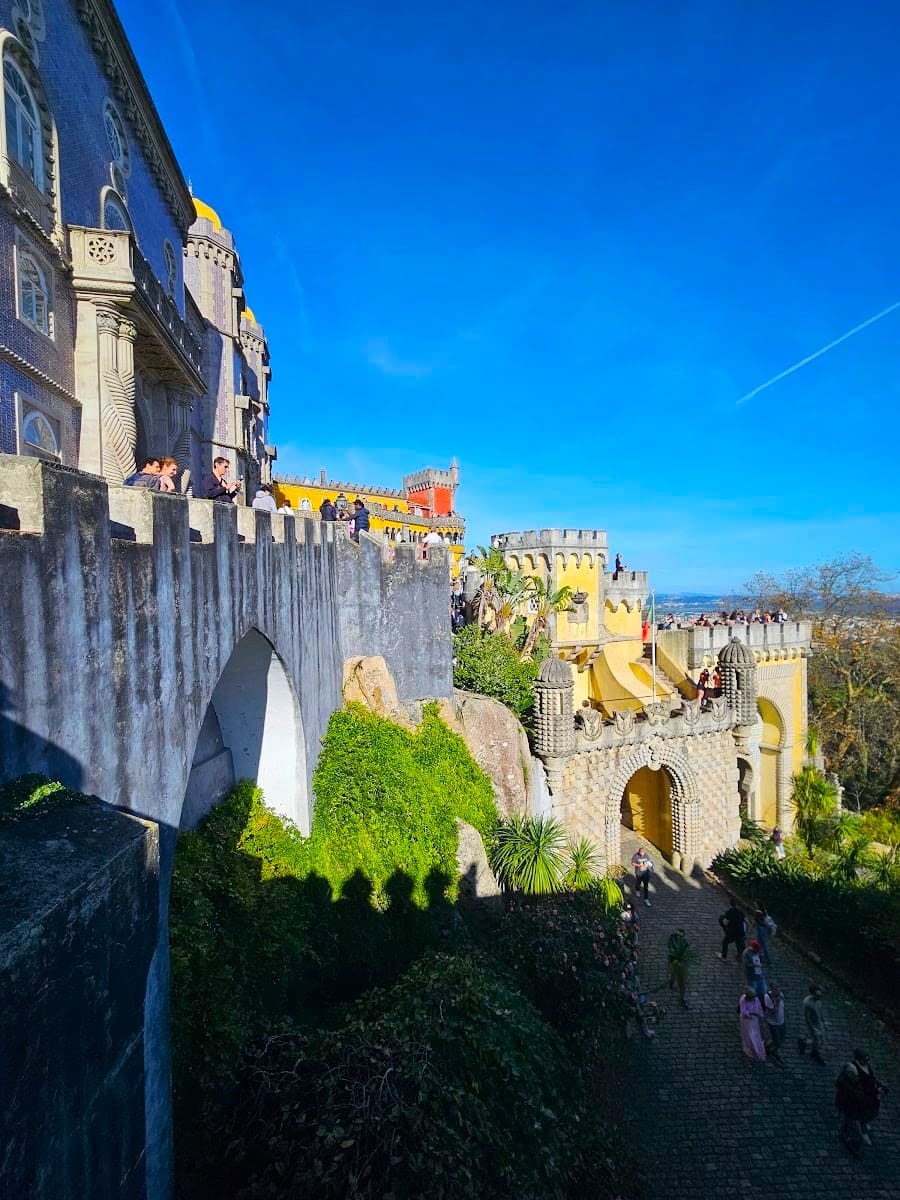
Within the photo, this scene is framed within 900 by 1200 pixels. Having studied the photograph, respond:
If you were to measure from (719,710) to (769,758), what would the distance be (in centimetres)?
749

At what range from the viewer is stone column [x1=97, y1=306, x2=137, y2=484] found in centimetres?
894

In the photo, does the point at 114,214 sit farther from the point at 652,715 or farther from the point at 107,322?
the point at 652,715

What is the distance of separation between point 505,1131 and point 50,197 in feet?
40.6

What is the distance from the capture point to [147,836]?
8.21ft

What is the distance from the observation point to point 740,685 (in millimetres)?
18688

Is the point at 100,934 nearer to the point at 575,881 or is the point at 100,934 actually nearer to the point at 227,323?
the point at 575,881

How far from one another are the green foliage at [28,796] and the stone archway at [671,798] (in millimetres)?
15858

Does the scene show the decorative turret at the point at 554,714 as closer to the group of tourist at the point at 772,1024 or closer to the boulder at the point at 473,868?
the group of tourist at the point at 772,1024

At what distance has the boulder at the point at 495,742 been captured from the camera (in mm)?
13922

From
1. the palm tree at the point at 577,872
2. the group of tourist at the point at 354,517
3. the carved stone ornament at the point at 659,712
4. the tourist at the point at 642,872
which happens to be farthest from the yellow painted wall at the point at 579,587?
the group of tourist at the point at 354,517

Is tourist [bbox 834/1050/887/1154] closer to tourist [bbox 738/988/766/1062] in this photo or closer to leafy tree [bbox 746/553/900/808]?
tourist [bbox 738/988/766/1062]

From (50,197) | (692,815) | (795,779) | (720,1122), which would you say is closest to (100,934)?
(50,197)

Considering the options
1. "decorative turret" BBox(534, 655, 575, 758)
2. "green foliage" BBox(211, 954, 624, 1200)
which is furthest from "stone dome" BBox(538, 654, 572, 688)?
"green foliage" BBox(211, 954, 624, 1200)

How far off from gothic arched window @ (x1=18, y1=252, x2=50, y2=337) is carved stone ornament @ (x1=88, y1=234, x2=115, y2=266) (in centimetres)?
92
